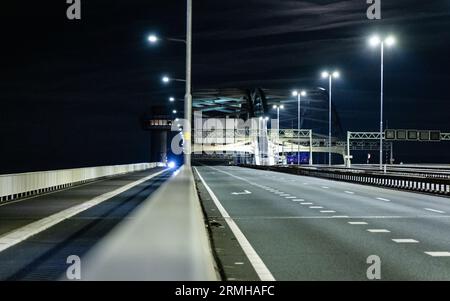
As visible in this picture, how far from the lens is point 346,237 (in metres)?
14.8

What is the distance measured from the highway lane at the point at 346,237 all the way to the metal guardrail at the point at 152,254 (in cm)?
162

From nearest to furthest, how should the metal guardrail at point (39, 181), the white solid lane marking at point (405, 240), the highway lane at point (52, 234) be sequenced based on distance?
the highway lane at point (52, 234) < the white solid lane marking at point (405, 240) < the metal guardrail at point (39, 181)

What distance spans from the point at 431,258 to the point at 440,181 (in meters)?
24.2

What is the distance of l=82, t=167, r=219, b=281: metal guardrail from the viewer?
22.8ft

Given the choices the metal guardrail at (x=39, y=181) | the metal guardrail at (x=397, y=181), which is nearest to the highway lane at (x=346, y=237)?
the metal guardrail at (x=39, y=181)

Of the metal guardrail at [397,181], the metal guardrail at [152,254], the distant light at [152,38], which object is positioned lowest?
the metal guardrail at [397,181]

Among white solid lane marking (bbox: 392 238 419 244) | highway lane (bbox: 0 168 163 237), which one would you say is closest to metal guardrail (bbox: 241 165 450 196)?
highway lane (bbox: 0 168 163 237)

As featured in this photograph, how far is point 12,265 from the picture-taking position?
34.7 feet

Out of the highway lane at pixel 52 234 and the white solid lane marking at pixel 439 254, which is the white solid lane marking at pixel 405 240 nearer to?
the white solid lane marking at pixel 439 254

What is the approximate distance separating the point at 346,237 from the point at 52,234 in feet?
21.6

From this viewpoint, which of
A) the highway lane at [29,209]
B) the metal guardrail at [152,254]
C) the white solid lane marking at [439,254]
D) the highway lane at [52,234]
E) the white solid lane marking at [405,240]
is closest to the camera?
the metal guardrail at [152,254]

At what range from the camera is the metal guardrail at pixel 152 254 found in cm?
694
